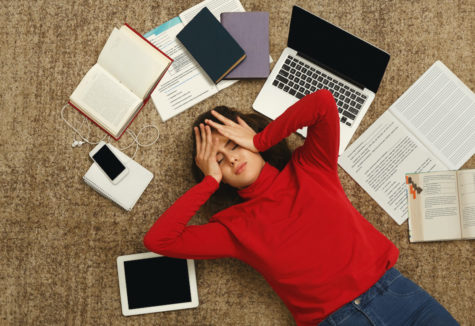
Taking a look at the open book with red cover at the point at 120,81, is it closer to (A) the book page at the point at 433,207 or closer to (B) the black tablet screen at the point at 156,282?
(B) the black tablet screen at the point at 156,282

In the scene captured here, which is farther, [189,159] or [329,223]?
[189,159]

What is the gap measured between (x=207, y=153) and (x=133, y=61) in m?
0.43

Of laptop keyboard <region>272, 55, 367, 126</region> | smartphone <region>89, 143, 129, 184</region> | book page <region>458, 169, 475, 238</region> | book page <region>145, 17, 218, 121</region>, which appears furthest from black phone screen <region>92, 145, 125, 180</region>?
book page <region>458, 169, 475, 238</region>

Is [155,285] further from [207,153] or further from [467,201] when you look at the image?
[467,201]

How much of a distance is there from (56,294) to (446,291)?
50.0 inches

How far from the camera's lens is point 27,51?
131cm

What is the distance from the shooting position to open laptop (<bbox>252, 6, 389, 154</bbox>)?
117 centimetres

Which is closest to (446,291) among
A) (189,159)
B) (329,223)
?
(329,223)

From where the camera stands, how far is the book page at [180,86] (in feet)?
4.18

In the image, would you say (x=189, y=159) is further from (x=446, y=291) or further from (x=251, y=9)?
(x=446, y=291)

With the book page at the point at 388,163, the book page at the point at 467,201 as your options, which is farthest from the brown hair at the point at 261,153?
the book page at the point at 467,201

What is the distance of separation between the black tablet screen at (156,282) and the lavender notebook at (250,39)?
2.10 ft

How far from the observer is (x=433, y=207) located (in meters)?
1.25

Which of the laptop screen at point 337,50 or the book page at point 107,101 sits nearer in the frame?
the laptop screen at point 337,50
